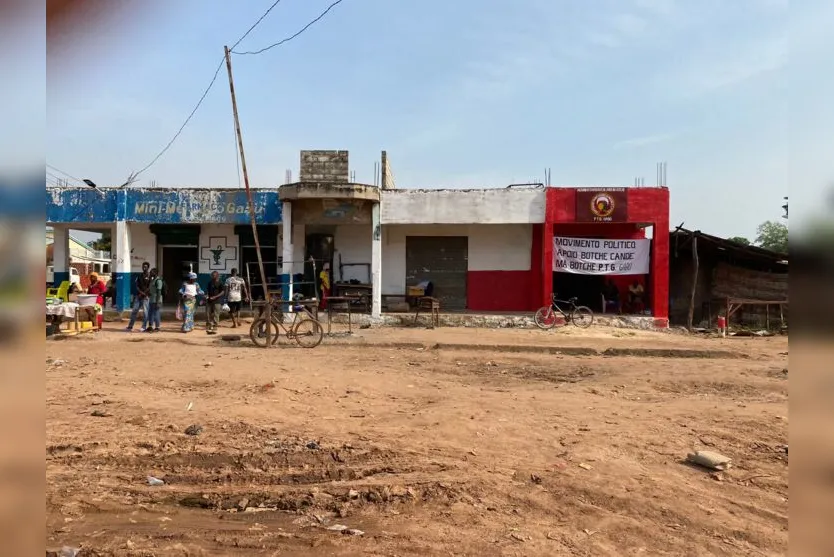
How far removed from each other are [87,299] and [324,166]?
27.1 ft

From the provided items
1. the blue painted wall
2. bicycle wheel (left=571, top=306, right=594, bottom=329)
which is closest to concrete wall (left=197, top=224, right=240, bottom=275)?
the blue painted wall

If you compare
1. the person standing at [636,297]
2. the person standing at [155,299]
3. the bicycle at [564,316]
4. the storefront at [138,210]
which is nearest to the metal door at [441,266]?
the bicycle at [564,316]

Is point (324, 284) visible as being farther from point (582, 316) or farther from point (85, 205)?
point (85, 205)

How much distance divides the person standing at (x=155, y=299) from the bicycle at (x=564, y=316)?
1060 centimetres

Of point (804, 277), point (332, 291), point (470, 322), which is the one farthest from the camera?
point (332, 291)

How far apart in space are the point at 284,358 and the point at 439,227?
9.55 metres

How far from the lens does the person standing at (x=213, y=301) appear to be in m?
14.6

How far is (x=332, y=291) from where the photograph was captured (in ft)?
60.3

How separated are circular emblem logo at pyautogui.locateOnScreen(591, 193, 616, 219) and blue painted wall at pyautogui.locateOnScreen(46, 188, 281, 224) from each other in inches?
394

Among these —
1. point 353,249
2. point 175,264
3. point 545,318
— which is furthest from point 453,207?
point 175,264

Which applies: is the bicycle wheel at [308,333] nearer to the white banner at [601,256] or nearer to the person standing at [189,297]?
the person standing at [189,297]

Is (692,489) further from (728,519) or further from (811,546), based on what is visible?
(811,546)

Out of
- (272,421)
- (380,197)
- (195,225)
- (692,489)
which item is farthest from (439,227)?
(692,489)

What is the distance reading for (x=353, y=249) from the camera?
18984 millimetres
